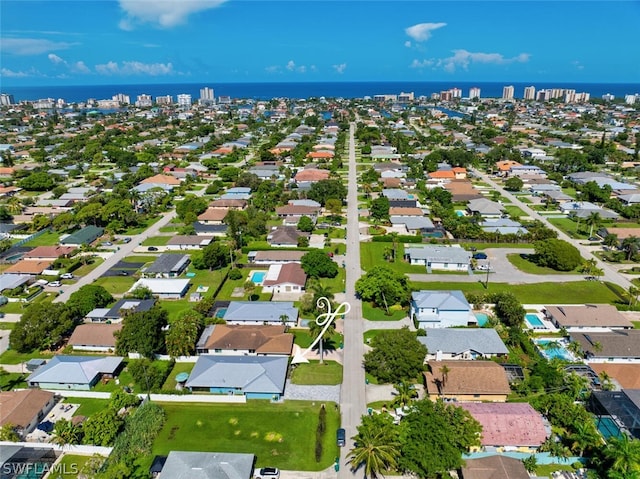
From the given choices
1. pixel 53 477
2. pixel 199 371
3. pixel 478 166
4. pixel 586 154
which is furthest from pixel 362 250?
pixel 586 154

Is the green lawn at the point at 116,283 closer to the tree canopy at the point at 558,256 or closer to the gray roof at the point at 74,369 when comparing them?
the gray roof at the point at 74,369

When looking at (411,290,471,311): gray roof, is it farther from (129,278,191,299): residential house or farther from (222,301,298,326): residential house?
(129,278,191,299): residential house

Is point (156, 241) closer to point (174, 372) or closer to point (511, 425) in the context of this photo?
point (174, 372)

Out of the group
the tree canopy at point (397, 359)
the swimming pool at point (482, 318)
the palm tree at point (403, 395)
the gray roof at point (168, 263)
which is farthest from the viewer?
the gray roof at point (168, 263)

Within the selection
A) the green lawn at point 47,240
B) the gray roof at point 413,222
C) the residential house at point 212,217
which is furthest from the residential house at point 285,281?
the green lawn at point 47,240

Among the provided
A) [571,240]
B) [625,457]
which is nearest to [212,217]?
[571,240]

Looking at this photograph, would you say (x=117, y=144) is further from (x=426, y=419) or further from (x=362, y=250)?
(x=426, y=419)
